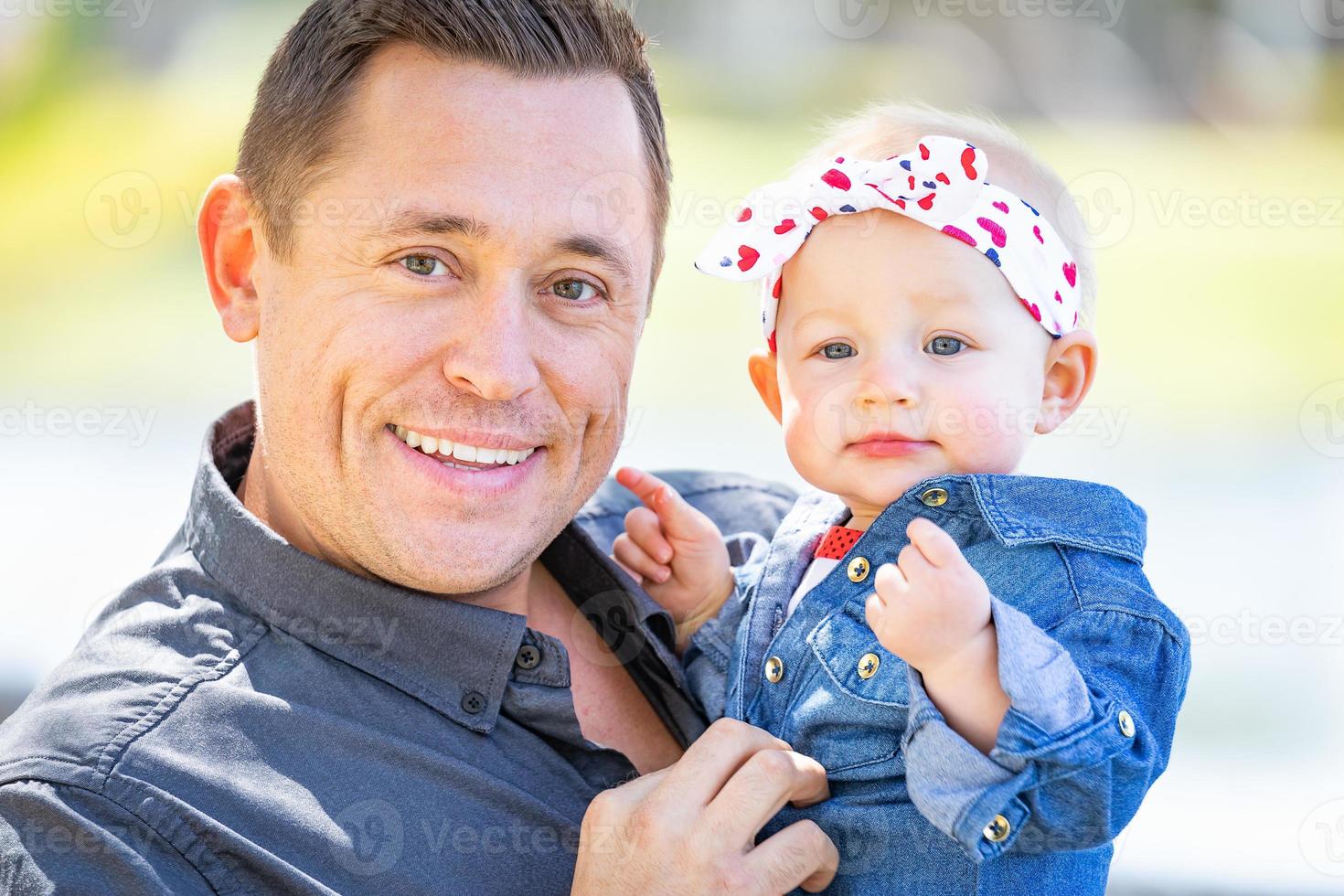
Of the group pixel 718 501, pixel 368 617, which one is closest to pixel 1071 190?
pixel 718 501

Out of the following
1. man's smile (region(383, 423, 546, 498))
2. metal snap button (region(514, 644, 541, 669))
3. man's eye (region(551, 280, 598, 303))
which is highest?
man's eye (region(551, 280, 598, 303))

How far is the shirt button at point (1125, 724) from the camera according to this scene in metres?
1.39

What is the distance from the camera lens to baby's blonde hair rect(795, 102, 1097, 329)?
6.06 ft

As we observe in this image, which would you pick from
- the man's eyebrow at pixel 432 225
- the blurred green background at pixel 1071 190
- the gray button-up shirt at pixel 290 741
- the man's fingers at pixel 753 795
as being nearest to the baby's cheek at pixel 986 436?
the man's fingers at pixel 753 795

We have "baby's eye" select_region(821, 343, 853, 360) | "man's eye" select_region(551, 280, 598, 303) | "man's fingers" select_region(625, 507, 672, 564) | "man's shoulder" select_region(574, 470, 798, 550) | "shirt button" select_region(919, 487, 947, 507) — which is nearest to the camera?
"shirt button" select_region(919, 487, 947, 507)

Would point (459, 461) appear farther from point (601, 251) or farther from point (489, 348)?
point (601, 251)

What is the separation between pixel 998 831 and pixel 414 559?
0.83 m

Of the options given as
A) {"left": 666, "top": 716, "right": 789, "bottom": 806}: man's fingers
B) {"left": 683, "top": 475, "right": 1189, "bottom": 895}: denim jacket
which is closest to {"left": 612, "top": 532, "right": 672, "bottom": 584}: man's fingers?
{"left": 683, "top": 475, "right": 1189, "bottom": 895}: denim jacket

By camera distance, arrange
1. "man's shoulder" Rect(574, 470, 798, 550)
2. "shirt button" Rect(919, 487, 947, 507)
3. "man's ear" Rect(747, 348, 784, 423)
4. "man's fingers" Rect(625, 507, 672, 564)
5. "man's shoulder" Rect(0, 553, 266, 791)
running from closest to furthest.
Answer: "man's shoulder" Rect(0, 553, 266, 791) < "shirt button" Rect(919, 487, 947, 507) < "man's ear" Rect(747, 348, 784, 423) < "man's fingers" Rect(625, 507, 672, 564) < "man's shoulder" Rect(574, 470, 798, 550)

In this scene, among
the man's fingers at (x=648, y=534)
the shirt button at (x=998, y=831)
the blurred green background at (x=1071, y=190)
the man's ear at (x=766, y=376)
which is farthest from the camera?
the blurred green background at (x=1071, y=190)

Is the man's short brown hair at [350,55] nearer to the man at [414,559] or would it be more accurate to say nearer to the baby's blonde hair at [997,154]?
the man at [414,559]

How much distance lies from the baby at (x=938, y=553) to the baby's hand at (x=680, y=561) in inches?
0.6

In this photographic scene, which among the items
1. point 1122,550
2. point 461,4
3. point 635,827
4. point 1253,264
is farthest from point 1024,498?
point 1253,264

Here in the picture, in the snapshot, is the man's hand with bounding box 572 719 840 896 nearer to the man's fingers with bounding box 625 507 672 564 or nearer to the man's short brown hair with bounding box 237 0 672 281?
Result: the man's fingers with bounding box 625 507 672 564
